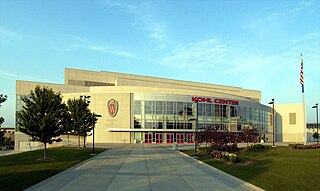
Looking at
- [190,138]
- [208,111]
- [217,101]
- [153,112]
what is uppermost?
[217,101]

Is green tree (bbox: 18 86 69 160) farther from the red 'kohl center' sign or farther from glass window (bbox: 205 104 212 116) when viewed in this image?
glass window (bbox: 205 104 212 116)

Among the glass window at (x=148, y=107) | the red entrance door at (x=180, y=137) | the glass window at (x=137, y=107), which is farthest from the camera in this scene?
the red entrance door at (x=180, y=137)

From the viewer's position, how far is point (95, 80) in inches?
3580

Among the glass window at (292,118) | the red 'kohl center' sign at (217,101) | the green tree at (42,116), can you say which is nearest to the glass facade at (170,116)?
the red 'kohl center' sign at (217,101)

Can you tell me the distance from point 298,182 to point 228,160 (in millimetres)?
Answer: 10525

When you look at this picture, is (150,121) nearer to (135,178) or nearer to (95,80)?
(95,80)

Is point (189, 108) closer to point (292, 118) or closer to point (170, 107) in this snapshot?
point (170, 107)

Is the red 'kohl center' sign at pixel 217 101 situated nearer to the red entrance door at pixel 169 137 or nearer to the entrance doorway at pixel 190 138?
the entrance doorway at pixel 190 138

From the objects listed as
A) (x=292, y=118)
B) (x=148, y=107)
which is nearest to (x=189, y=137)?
(x=148, y=107)

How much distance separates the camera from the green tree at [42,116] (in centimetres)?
2609

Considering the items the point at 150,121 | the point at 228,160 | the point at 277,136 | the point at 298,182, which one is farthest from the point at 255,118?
the point at 298,182

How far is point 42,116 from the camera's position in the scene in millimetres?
26766

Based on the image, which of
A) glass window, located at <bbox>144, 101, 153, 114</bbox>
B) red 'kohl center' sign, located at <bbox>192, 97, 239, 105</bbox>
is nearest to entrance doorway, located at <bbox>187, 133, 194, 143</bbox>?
red 'kohl center' sign, located at <bbox>192, 97, 239, 105</bbox>

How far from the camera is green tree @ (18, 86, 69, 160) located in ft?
85.6
